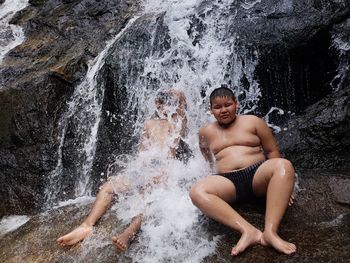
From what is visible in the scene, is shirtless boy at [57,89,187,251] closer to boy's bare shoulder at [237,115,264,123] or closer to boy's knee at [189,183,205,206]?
boy's knee at [189,183,205,206]

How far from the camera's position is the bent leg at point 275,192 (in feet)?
9.28

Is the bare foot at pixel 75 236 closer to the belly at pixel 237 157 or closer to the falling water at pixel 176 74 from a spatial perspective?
the falling water at pixel 176 74

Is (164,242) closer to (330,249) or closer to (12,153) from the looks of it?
(330,249)

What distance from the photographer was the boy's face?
377 centimetres

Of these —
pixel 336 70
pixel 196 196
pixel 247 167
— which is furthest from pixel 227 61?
pixel 196 196

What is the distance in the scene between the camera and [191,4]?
7383 millimetres

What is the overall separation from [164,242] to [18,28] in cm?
782

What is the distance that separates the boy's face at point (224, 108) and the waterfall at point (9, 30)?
612cm

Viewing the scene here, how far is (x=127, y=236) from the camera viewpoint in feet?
11.3

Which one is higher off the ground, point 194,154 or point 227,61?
point 227,61

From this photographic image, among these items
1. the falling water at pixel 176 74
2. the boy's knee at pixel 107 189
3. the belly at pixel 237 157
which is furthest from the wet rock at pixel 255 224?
the falling water at pixel 176 74

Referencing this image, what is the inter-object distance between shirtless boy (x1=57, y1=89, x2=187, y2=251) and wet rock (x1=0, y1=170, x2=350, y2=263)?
0.30 feet

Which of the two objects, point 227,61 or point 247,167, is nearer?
point 247,167

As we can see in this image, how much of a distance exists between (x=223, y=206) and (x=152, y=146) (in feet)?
6.79
